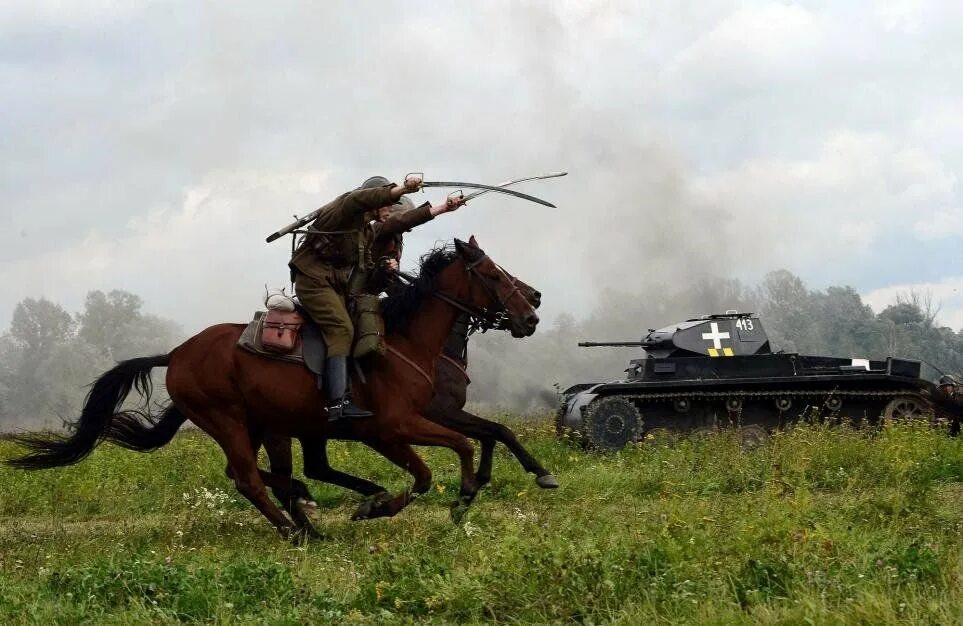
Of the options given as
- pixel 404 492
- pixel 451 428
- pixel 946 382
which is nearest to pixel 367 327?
pixel 404 492

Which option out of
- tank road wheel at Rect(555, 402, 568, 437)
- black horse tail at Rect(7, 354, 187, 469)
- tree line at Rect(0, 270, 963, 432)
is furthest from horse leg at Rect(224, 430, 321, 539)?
tree line at Rect(0, 270, 963, 432)

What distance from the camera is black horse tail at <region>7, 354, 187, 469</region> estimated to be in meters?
12.2

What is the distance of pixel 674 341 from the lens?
72.9ft

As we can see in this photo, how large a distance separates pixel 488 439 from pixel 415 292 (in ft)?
5.43

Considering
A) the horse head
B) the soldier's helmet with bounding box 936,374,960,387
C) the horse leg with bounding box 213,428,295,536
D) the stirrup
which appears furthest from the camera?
the soldier's helmet with bounding box 936,374,960,387

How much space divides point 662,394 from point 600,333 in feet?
124

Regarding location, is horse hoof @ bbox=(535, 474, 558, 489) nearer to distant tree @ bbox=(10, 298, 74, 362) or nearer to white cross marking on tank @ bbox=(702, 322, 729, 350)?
white cross marking on tank @ bbox=(702, 322, 729, 350)

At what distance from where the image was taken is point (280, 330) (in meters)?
11.3

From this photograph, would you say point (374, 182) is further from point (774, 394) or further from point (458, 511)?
point (774, 394)

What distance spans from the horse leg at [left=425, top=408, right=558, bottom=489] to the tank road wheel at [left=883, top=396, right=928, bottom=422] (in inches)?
404

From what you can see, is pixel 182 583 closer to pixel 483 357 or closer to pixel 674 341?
pixel 674 341

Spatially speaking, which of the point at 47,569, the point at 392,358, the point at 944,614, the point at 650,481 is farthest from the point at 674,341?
the point at 944,614

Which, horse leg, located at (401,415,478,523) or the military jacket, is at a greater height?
the military jacket

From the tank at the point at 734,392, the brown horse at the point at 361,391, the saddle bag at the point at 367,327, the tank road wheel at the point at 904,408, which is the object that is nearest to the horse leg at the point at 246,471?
the brown horse at the point at 361,391
